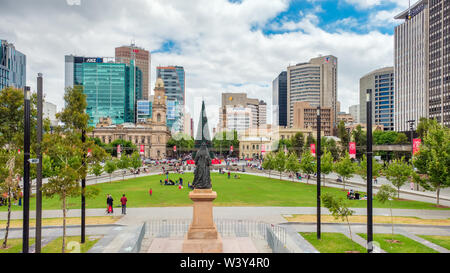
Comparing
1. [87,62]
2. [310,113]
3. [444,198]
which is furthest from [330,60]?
[444,198]

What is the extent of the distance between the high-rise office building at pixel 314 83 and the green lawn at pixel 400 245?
169672 mm

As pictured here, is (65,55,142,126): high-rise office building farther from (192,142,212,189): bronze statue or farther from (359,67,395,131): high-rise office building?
(192,142,212,189): bronze statue

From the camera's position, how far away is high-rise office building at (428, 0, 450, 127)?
90562 mm

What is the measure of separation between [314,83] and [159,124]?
9614 centimetres

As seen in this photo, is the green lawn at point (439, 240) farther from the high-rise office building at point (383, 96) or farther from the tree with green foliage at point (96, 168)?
the high-rise office building at point (383, 96)

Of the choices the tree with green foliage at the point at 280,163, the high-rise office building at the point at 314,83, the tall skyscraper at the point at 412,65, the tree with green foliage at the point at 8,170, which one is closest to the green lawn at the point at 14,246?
the tree with green foliage at the point at 8,170

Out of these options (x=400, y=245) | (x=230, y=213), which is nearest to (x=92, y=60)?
(x=230, y=213)

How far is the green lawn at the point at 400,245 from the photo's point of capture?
46.0 feet

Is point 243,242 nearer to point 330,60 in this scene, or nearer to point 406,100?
point 406,100

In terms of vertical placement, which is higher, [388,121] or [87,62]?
[87,62]

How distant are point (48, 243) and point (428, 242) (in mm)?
19250

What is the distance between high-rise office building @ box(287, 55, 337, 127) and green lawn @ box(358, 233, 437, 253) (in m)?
170

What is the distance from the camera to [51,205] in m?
26.3
